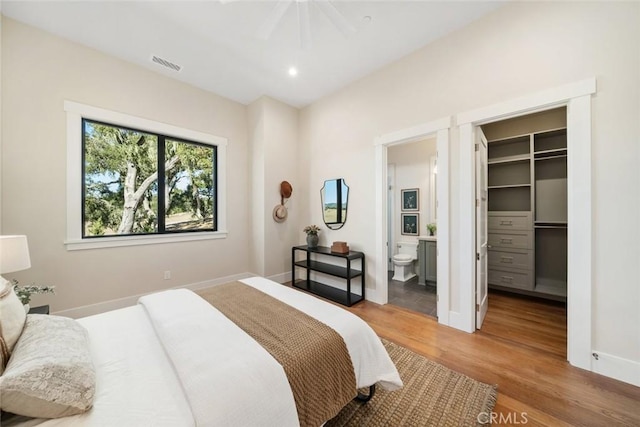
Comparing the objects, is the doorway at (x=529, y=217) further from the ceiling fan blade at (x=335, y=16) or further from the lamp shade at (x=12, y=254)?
the lamp shade at (x=12, y=254)

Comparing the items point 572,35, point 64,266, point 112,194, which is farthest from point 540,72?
point 64,266

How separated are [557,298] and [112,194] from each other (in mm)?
Result: 5914

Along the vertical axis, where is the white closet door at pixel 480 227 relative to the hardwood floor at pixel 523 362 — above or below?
above

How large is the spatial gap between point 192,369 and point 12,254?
179cm

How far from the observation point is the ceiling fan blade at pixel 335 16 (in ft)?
6.86

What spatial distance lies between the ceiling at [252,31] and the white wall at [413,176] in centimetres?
192

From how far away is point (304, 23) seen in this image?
2320 mm

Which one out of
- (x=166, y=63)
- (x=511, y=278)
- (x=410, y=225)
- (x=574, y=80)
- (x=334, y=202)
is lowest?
(x=511, y=278)

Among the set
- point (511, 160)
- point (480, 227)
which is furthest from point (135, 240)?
point (511, 160)

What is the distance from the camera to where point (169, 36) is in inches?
105

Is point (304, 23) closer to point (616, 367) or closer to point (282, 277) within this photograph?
point (282, 277)

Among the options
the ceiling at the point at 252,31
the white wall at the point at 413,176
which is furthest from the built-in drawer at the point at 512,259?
the ceiling at the point at 252,31

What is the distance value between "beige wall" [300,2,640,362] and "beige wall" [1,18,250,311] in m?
3.26

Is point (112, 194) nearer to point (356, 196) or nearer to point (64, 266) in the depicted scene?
point (64, 266)
